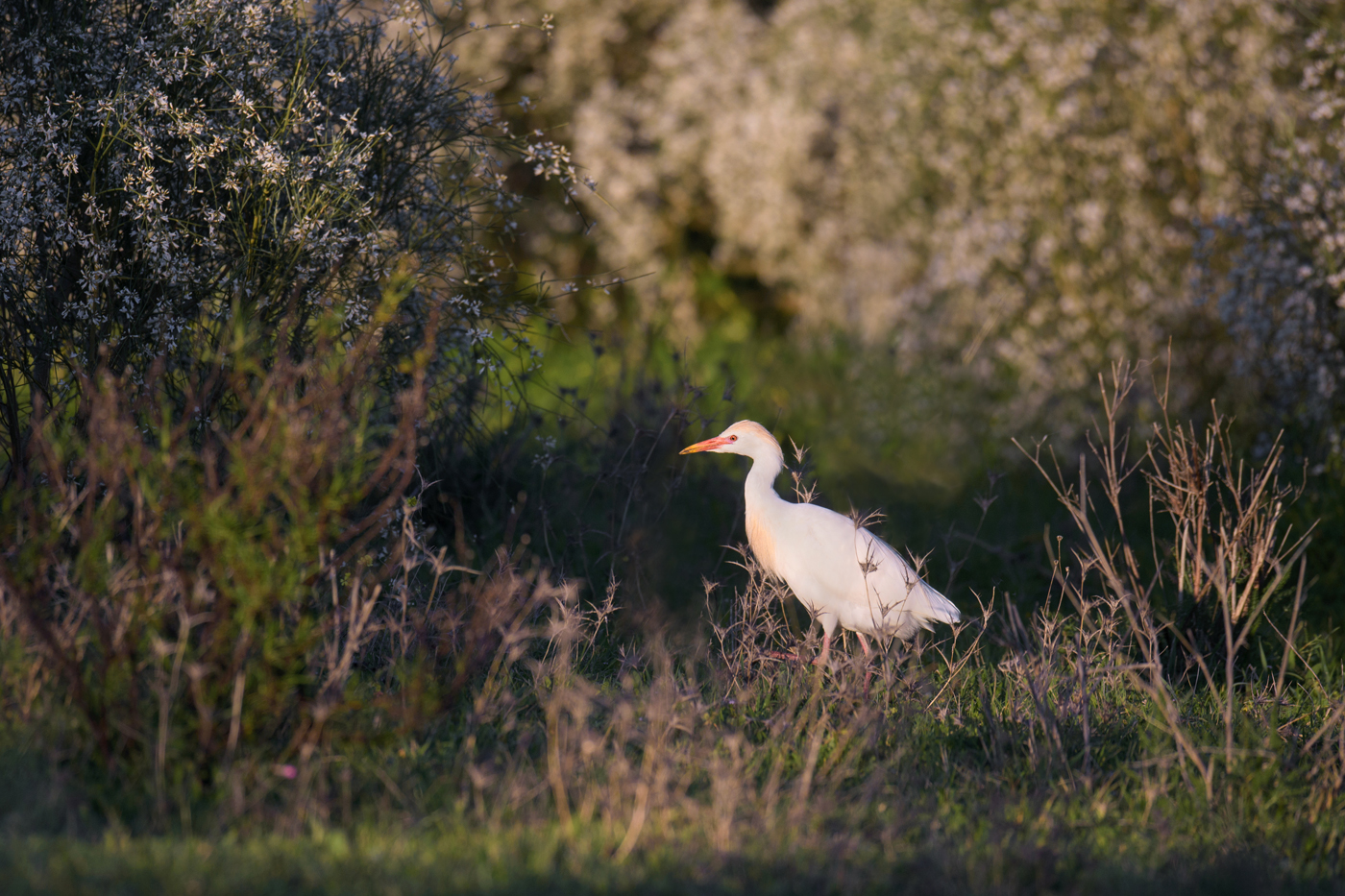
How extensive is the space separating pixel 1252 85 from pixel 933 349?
10.5 ft

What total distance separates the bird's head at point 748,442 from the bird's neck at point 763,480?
2 centimetres

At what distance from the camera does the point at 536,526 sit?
20.1 feet

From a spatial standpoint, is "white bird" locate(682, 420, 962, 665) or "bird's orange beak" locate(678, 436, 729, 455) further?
"bird's orange beak" locate(678, 436, 729, 455)

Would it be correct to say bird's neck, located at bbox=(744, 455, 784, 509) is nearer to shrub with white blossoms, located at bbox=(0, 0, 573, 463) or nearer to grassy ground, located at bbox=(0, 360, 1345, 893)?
grassy ground, located at bbox=(0, 360, 1345, 893)

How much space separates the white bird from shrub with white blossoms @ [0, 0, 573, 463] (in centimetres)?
142

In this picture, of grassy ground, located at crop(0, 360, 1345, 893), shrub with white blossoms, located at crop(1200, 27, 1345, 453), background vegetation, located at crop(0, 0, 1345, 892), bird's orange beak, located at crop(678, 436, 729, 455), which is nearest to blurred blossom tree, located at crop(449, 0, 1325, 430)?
background vegetation, located at crop(0, 0, 1345, 892)

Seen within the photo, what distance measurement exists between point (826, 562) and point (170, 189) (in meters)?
3.07

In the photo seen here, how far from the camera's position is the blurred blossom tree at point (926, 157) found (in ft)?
27.8

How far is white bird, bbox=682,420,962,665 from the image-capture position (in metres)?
4.84

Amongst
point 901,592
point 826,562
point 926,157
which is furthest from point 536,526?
point 926,157

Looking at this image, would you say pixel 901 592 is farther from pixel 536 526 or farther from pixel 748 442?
pixel 536 526

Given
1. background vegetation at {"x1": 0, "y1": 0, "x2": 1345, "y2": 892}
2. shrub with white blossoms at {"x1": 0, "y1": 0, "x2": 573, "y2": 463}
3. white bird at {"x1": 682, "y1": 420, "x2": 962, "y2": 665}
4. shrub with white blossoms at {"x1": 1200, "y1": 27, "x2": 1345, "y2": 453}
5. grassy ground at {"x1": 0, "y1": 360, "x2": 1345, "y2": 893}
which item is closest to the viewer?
grassy ground at {"x1": 0, "y1": 360, "x2": 1345, "y2": 893}

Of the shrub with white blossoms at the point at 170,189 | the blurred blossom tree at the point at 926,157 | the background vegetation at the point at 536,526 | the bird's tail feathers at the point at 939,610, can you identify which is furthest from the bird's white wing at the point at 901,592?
the blurred blossom tree at the point at 926,157

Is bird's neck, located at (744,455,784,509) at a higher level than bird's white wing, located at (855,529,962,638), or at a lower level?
higher
